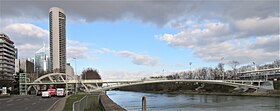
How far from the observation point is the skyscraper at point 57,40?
149 meters

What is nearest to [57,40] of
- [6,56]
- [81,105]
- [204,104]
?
[6,56]

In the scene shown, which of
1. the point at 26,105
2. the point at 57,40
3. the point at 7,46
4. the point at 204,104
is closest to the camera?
the point at 26,105

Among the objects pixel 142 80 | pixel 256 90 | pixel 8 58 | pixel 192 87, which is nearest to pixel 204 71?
pixel 192 87

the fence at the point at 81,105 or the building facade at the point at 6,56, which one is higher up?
the building facade at the point at 6,56

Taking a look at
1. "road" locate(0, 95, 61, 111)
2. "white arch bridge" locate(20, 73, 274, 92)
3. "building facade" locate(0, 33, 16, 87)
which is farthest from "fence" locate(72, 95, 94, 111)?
"building facade" locate(0, 33, 16, 87)

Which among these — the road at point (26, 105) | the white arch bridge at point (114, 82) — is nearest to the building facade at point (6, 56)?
the white arch bridge at point (114, 82)

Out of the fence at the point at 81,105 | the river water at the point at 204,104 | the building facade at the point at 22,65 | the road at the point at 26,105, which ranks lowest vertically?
the river water at the point at 204,104

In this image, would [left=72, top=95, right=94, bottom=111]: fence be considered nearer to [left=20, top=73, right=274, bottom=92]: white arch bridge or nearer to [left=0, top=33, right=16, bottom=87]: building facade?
[left=20, top=73, right=274, bottom=92]: white arch bridge

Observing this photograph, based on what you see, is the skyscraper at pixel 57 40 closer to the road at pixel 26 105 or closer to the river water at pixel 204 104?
the river water at pixel 204 104

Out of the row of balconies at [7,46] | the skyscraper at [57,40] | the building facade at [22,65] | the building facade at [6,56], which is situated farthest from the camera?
the building facade at [22,65]

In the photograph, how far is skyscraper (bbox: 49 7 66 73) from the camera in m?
149

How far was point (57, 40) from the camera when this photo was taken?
494 ft

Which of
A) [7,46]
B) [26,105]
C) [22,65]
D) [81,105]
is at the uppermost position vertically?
[7,46]

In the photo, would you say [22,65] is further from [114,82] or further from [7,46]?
[114,82]
